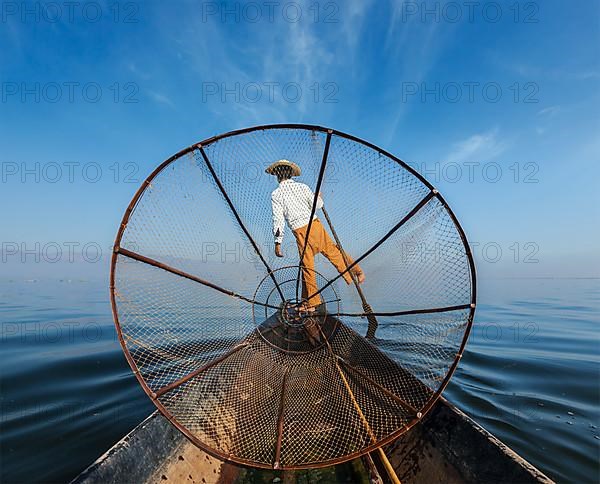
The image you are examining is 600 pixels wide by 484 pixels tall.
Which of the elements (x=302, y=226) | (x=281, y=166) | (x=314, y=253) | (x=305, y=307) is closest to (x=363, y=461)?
(x=305, y=307)

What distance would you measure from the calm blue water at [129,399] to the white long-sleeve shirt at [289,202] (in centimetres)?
269

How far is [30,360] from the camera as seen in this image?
4.91 meters

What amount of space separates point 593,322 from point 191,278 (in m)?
12.0

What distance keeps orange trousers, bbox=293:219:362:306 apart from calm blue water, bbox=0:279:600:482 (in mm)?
2240

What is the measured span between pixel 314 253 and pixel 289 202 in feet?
2.68

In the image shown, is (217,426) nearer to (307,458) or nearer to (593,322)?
(307,458)

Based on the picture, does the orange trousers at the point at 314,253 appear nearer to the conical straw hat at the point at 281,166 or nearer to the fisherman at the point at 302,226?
the fisherman at the point at 302,226

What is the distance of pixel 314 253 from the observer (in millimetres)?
4320

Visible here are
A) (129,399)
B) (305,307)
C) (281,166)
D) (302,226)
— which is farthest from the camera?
(302,226)

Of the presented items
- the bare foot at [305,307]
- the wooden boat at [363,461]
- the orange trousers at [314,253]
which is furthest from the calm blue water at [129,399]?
the orange trousers at [314,253]

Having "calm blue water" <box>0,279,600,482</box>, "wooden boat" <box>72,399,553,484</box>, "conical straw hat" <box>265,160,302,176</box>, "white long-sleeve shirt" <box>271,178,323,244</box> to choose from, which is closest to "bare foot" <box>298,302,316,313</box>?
"white long-sleeve shirt" <box>271,178,323,244</box>

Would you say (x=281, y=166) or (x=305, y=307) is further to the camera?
(x=305, y=307)

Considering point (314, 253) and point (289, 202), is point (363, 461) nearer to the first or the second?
point (314, 253)

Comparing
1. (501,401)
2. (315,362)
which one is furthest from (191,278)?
(501,401)
